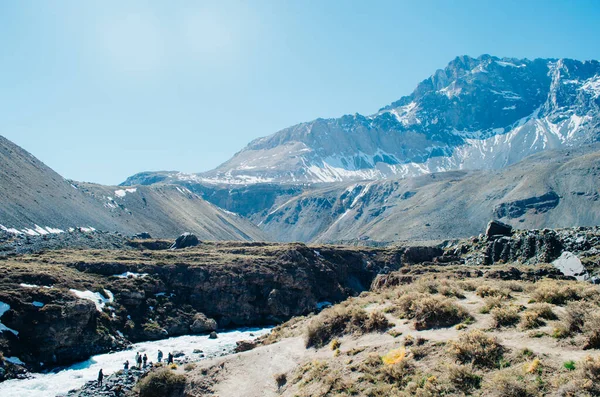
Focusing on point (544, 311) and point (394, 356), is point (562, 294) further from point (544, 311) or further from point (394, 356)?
point (394, 356)

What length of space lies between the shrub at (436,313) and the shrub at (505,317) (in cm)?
178

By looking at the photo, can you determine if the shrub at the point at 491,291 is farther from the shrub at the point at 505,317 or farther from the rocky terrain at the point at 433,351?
the shrub at the point at 505,317

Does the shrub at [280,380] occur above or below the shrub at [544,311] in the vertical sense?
below

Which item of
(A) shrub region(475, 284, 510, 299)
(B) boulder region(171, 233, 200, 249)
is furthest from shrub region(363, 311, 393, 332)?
(B) boulder region(171, 233, 200, 249)

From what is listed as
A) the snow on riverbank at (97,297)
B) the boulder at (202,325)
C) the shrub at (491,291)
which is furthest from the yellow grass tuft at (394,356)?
the boulder at (202,325)

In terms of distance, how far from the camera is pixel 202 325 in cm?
6209

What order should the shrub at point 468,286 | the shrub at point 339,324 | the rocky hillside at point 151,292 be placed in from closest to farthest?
1. the shrub at point 339,324
2. the shrub at point 468,286
3. the rocky hillside at point 151,292

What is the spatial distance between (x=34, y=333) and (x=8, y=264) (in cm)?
1730

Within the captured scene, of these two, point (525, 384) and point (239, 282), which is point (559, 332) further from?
point (239, 282)

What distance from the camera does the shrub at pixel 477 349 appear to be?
1590cm

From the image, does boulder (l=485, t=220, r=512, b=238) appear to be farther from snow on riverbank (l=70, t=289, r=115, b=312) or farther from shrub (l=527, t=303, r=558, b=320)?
snow on riverbank (l=70, t=289, r=115, b=312)

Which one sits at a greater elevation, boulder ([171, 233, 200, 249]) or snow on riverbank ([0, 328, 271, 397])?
boulder ([171, 233, 200, 249])

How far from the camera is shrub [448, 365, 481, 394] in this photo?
49.2 ft

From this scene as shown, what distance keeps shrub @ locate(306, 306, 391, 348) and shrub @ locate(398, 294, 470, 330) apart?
2046 millimetres
